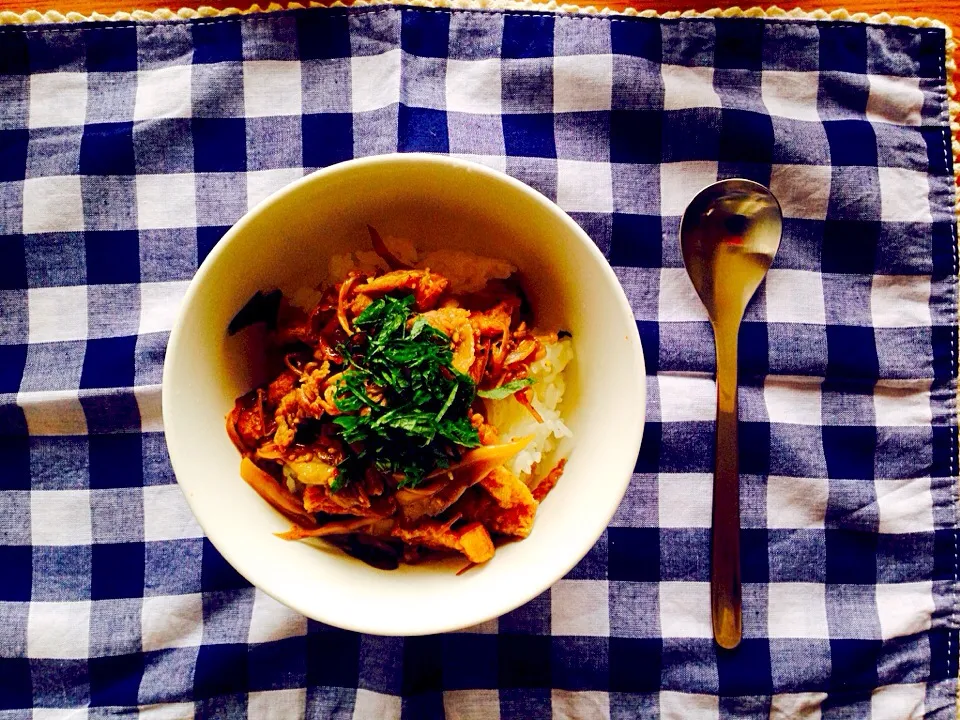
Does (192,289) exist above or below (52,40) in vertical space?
below

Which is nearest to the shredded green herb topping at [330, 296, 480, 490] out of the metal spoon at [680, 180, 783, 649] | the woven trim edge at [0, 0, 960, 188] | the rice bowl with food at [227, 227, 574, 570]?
the rice bowl with food at [227, 227, 574, 570]

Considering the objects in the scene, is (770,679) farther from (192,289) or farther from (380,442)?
(192,289)

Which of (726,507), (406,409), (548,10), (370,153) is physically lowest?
(726,507)

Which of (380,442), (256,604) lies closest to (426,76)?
(380,442)

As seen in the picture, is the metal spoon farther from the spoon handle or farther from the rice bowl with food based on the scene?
the rice bowl with food

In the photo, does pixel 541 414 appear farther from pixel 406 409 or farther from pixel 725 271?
pixel 725 271

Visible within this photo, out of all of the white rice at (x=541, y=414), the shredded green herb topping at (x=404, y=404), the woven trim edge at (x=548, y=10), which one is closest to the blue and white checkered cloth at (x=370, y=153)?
the woven trim edge at (x=548, y=10)

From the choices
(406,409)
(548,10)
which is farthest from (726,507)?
(548,10)

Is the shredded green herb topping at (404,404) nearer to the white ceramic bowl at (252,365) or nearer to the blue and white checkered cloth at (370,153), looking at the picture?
the white ceramic bowl at (252,365)
